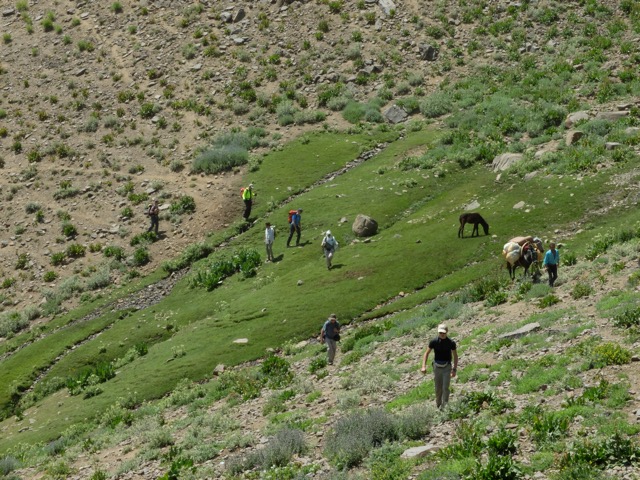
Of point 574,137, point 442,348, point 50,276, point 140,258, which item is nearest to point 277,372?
point 442,348

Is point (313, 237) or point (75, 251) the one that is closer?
point (313, 237)

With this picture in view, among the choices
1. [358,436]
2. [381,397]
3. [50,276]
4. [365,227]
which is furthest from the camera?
[50,276]

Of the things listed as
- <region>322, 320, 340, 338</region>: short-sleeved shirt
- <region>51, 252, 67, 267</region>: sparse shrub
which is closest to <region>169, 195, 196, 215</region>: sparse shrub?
<region>51, 252, 67, 267</region>: sparse shrub

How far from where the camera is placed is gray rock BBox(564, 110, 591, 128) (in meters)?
54.7

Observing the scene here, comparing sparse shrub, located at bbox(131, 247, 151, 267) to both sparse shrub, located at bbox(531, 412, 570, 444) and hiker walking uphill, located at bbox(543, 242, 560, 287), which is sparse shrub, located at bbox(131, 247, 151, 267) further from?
sparse shrub, located at bbox(531, 412, 570, 444)

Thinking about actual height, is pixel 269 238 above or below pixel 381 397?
below

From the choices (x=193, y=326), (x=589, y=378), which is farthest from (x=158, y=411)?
(x=589, y=378)

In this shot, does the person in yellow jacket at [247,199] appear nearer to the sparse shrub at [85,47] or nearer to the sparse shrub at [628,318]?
the sparse shrub at [628,318]

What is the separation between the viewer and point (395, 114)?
68812mm

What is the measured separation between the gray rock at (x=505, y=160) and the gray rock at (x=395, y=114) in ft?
52.9

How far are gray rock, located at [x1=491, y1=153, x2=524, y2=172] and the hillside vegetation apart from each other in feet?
1.96

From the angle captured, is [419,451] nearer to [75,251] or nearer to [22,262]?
[75,251]

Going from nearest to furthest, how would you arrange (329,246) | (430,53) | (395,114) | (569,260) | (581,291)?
(581,291)
(569,260)
(329,246)
(395,114)
(430,53)

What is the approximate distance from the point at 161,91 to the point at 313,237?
34.0 metres
